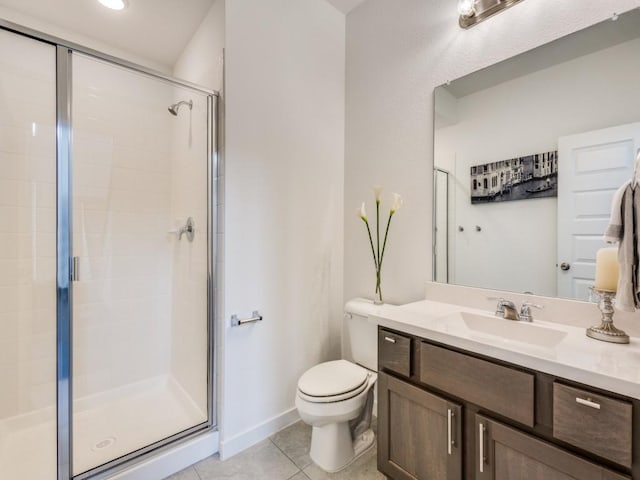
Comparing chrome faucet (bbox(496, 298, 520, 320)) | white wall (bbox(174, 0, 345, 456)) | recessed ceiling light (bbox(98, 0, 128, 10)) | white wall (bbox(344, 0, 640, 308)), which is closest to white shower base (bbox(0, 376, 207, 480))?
white wall (bbox(174, 0, 345, 456))

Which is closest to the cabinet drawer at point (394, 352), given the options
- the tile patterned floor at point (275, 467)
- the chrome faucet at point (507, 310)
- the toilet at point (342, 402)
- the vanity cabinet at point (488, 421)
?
the vanity cabinet at point (488, 421)

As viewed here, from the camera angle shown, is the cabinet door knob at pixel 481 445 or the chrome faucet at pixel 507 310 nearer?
the cabinet door knob at pixel 481 445

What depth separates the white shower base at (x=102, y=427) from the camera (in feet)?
4.86

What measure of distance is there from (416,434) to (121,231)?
2.23 meters

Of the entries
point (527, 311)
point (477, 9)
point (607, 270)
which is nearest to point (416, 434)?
point (527, 311)

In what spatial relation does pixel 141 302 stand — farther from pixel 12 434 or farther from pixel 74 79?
pixel 74 79

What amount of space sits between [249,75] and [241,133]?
34 cm

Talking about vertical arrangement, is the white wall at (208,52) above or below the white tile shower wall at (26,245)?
above

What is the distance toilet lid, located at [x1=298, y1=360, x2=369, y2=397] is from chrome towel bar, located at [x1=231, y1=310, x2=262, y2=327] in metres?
0.41

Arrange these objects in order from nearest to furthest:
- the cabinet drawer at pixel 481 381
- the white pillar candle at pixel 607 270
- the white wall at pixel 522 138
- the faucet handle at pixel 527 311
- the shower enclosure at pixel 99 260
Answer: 1. the cabinet drawer at pixel 481 381
2. the white pillar candle at pixel 607 270
3. the white wall at pixel 522 138
4. the faucet handle at pixel 527 311
5. the shower enclosure at pixel 99 260

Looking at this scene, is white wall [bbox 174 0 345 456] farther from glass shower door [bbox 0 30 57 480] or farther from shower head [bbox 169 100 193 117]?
glass shower door [bbox 0 30 57 480]

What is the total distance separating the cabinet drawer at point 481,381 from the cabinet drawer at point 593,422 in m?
0.07

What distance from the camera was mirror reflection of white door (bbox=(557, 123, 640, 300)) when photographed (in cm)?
115

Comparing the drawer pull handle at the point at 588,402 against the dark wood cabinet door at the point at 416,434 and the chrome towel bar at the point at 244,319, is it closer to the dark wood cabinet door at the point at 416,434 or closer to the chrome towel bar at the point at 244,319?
the dark wood cabinet door at the point at 416,434
